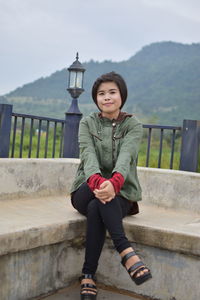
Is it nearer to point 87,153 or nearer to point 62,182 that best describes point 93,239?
point 87,153

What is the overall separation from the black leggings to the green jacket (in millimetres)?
175

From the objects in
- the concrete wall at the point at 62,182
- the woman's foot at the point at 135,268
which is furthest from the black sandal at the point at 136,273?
the concrete wall at the point at 62,182

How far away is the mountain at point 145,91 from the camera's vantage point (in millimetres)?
55412

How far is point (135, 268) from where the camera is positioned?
202cm

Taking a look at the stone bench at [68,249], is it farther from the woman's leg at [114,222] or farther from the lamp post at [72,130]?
the lamp post at [72,130]

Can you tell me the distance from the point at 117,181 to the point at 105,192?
0.11 metres

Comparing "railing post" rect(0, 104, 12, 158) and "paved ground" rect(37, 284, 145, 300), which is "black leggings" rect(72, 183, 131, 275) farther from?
"railing post" rect(0, 104, 12, 158)

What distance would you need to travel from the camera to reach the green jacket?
2.51m

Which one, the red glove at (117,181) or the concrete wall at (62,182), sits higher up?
the red glove at (117,181)

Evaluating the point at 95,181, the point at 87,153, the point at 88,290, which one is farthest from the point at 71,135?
the point at 88,290

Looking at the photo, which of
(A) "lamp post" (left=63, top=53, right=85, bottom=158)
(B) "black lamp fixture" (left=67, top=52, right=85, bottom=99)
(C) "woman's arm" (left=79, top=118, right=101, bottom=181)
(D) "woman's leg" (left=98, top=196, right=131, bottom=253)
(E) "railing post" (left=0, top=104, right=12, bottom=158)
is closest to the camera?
(D) "woman's leg" (left=98, top=196, right=131, bottom=253)

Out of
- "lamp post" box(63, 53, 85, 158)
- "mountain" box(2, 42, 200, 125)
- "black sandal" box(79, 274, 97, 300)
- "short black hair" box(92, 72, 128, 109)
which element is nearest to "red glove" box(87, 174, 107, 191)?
"black sandal" box(79, 274, 97, 300)

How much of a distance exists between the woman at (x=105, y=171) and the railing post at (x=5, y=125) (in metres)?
1.50

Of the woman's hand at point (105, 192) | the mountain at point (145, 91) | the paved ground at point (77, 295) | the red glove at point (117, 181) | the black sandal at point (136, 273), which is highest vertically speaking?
the mountain at point (145, 91)
